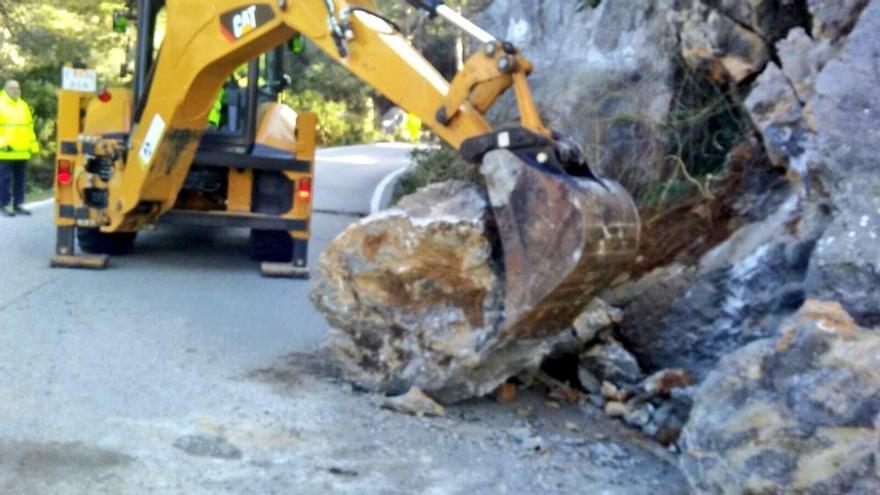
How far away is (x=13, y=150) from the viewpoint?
50.2ft

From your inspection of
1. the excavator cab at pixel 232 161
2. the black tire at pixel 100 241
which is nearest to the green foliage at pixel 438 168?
the excavator cab at pixel 232 161

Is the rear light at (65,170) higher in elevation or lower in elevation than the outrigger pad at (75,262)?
higher

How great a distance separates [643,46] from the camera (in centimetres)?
1002

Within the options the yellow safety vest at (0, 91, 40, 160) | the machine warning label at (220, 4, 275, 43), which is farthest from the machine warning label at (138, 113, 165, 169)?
the yellow safety vest at (0, 91, 40, 160)

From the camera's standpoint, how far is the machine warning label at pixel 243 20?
7.93 metres

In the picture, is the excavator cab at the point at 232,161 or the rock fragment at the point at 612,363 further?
the excavator cab at the point at 232,161

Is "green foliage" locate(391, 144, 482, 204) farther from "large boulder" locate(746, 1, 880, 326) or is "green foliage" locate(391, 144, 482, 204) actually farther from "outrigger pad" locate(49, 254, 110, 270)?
"outrigger pad" locate(49, 254, 110, 270)

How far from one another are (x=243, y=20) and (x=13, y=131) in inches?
322

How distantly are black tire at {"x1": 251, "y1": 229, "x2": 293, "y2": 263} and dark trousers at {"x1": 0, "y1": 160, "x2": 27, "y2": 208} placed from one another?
4.87 metres

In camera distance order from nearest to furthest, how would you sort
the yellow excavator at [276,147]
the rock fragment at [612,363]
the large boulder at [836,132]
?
the large boulder at [836,132] < the yellow excavator at [276,147] < the rock fragment at [612,363]

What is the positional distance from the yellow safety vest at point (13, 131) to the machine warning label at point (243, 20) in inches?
308

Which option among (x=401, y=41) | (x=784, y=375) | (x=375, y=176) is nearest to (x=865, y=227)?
(x=784, y=375)

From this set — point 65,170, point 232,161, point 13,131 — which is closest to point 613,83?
point 232,161

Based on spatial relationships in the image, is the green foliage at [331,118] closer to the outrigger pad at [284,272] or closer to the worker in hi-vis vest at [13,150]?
the worker in hi-vis vest at [13,150]
